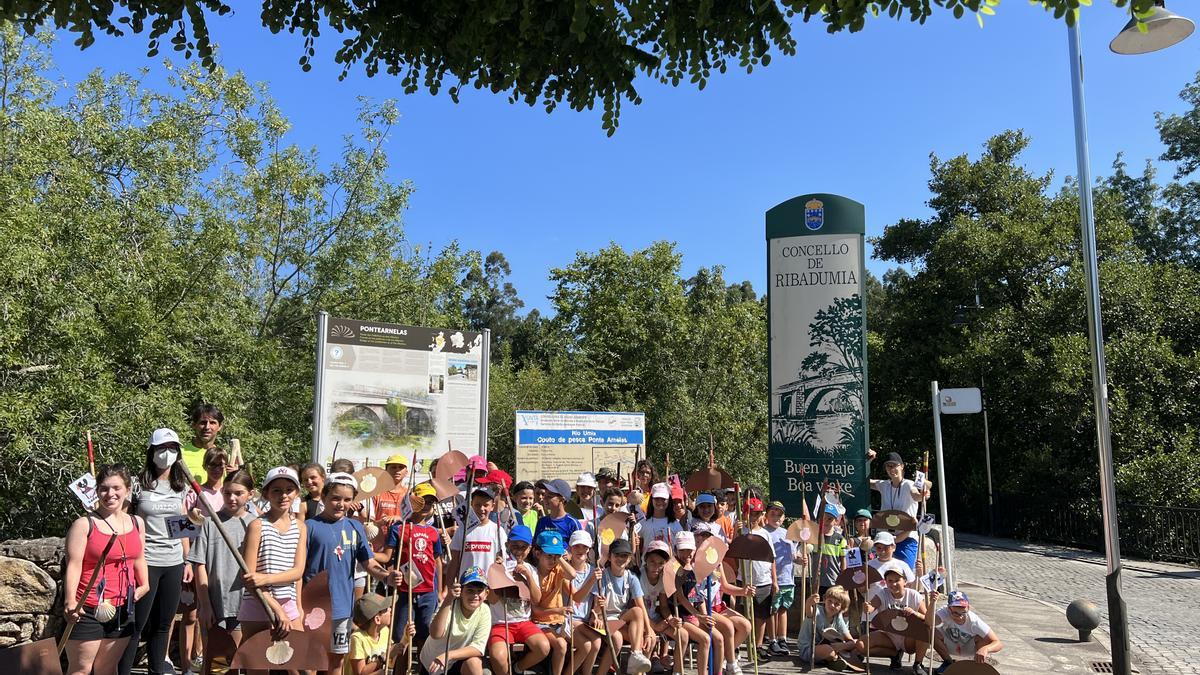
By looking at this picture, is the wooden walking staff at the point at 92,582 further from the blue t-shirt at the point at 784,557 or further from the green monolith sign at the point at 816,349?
the green monolith sign at the point at 816,349

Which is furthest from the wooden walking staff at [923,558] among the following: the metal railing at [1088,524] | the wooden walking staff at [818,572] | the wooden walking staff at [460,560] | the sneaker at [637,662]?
the metal railing at [1088,524]

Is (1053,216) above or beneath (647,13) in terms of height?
above

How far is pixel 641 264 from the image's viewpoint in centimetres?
2700

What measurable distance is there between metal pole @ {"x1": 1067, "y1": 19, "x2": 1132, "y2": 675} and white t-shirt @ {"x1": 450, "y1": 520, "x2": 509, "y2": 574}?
195 inches

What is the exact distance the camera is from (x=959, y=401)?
34.9 feet

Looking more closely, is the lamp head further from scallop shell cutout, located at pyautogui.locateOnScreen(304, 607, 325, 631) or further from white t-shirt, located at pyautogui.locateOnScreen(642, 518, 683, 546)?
scallop shell cutout, located at pyautogui.locateOnScreen(304, 607, 325, 631)

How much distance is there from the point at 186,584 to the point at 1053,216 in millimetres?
24020

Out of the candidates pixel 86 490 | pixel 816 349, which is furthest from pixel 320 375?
pixel 816 349

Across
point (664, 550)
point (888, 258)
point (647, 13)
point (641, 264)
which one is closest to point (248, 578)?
point (664, 550)

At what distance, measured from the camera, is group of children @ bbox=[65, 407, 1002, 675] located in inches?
199

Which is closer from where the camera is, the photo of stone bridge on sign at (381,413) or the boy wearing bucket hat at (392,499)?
the boy wearing bucket hat at (392,499)

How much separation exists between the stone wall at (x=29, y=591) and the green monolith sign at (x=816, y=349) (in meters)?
7.37

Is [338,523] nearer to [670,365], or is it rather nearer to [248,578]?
[248,578]

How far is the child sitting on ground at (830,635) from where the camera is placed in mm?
7371
